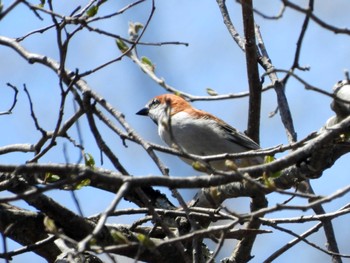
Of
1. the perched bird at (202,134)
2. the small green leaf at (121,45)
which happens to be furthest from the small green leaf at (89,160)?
the perched bird at (202,134)

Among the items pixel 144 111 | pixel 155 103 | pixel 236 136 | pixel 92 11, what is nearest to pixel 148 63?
pixel 92 11

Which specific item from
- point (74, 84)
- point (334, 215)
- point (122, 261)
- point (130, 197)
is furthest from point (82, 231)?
point (122, 261)

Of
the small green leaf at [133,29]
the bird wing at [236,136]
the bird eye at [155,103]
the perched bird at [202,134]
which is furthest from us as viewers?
the bird eye at [155,103]

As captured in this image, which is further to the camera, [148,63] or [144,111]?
[144,111]

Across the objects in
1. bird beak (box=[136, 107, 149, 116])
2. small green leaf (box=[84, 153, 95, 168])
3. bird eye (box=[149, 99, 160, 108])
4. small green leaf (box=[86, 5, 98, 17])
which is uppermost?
bird beak (box=[136, 107, 149, 116])

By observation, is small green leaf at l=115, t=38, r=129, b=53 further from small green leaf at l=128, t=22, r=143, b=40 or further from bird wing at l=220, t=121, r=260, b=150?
bird wing at l=220, t=121, r=260, b=150

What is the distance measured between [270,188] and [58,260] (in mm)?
1639

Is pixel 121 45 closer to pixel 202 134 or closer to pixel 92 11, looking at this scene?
pixel 92 11

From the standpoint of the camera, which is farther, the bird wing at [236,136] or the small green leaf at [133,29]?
the bird wing at [236,136]

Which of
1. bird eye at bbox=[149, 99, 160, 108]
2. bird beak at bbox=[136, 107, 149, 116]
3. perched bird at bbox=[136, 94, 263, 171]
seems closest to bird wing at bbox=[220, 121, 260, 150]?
perched bird at bbox=[136, 94, 263, 171]

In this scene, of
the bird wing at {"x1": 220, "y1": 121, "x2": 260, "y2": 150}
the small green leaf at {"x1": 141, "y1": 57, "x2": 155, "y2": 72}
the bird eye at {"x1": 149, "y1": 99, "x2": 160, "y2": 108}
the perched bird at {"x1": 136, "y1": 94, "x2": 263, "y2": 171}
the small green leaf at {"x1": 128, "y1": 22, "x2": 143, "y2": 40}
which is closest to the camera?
the small green leaf at {"x1": 141, "y1": 57, "x2": 155, "y2": 72}

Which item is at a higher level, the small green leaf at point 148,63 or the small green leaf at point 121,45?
the small green leaf at point 121,45

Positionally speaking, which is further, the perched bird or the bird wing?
the perched bird

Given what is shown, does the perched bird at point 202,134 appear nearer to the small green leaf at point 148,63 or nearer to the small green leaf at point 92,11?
the small green leaf at point 92,11
